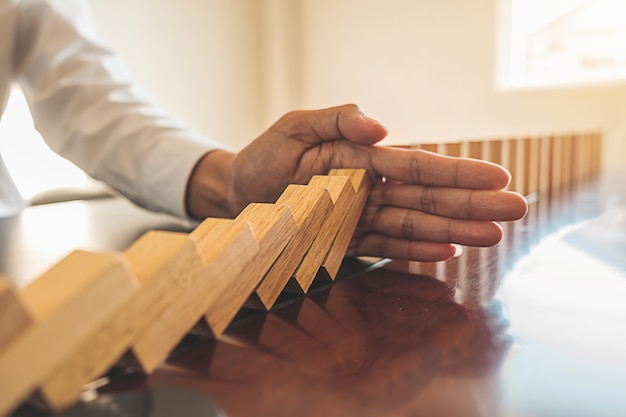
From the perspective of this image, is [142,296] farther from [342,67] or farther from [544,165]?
[342,67]

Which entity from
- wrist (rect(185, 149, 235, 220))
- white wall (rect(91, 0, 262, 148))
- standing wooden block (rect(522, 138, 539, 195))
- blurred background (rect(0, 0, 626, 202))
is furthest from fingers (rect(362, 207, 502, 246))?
white wall (rect(91, 0, 262, 148))

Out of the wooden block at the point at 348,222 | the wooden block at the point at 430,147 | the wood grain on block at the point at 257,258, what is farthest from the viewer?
the wooden block at the point at 430,147

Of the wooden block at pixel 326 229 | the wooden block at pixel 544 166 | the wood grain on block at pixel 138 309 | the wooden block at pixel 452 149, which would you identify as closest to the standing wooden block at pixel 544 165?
the wooden block at pixel 544 166

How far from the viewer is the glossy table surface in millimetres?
248

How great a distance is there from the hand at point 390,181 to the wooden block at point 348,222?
0.04 metres

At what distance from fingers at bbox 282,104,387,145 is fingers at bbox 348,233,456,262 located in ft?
0.34

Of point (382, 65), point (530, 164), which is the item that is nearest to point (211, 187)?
point (530, 164)

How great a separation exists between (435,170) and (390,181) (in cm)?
7

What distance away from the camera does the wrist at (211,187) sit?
0.78 metres

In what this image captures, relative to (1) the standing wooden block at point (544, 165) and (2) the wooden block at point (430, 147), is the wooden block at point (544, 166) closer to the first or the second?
(1) the standing wooden block at point (544, 165)

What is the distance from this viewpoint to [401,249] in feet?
1.81

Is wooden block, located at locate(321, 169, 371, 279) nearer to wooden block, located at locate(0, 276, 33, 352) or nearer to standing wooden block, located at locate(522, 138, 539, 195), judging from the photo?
wooden block, located at locate(0, 276, 33, 352)

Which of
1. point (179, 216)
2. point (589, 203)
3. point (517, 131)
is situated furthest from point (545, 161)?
point (517, 131)

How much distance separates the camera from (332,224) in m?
0.47
